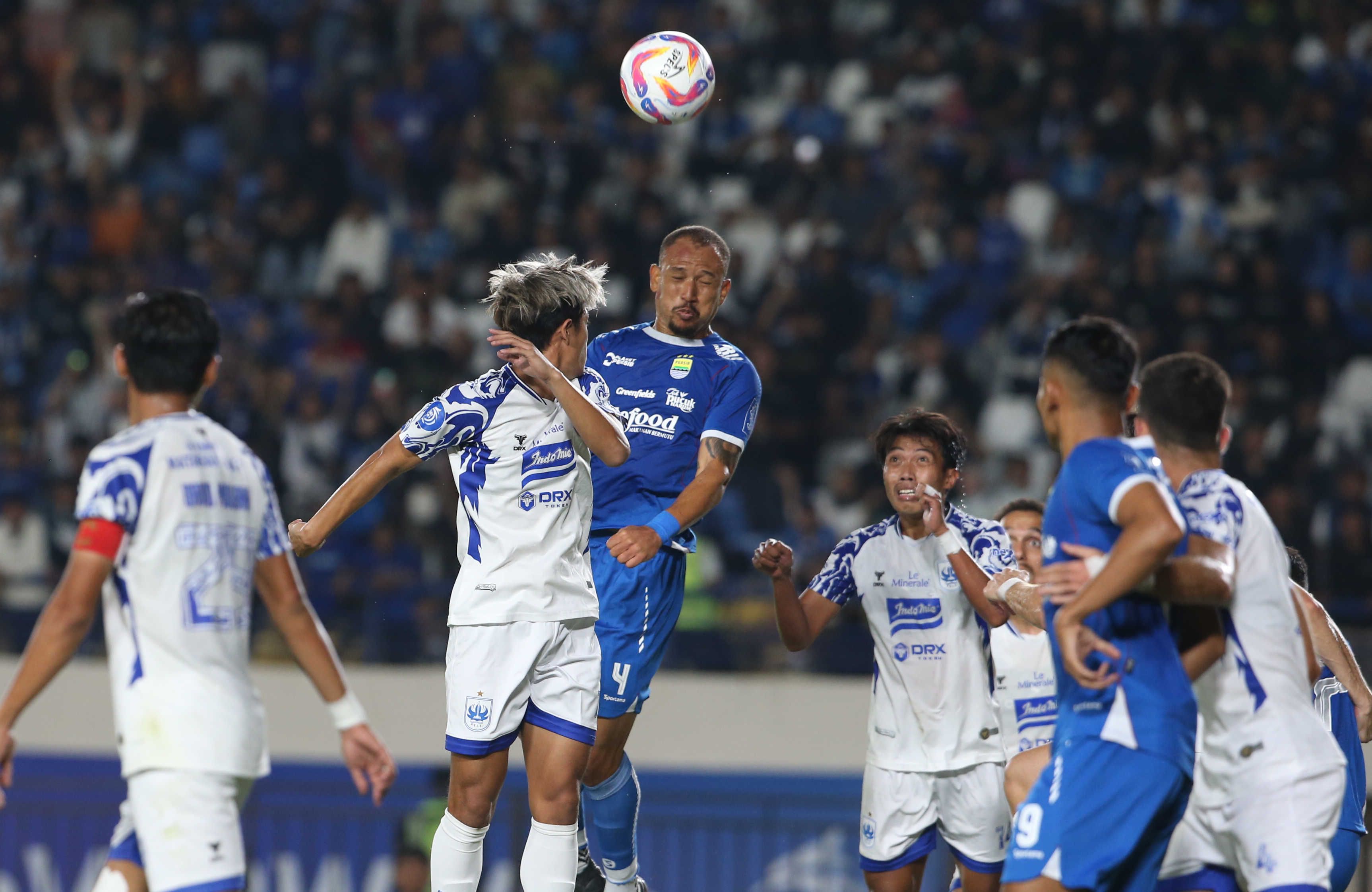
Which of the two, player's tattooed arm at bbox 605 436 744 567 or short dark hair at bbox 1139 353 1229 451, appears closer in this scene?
short dark hair at bbox 1139 353 1229 451

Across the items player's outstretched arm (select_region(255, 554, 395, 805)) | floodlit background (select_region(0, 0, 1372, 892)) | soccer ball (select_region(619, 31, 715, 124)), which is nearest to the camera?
player's outstretched arm (select_region(255, 554, 395, 805))

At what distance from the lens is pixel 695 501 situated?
6.52 metres

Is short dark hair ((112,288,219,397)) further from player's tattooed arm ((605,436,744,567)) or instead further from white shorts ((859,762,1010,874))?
white shorts ((859,762,1010,874))

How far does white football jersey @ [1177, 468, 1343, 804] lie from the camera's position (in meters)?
4.72

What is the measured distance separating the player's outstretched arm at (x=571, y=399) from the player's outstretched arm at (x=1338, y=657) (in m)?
2.55

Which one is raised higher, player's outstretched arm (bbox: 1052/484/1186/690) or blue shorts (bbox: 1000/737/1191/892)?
player's outstretched arm (bbox: 1052/484/1186/690)

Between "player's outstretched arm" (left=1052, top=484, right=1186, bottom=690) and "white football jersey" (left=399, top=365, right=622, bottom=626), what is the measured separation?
2116 millimetres

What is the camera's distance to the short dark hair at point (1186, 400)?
480 cm

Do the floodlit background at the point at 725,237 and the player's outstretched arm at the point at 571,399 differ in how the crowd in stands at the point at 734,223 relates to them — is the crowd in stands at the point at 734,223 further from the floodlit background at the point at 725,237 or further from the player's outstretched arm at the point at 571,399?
the player's outstretched arm at the point at 571,399

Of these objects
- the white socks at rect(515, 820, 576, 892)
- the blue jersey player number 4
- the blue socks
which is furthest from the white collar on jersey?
the white socks at rect(515, 820, 576, 892)

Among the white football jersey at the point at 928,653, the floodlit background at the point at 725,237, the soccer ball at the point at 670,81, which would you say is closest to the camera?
the white football jersey at the point at 928,653

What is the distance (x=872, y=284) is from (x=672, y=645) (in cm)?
430

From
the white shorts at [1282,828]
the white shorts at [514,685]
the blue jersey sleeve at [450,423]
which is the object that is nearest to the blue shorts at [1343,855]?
the white shorts at [1282,828]

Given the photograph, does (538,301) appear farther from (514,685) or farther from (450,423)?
(514,685)
